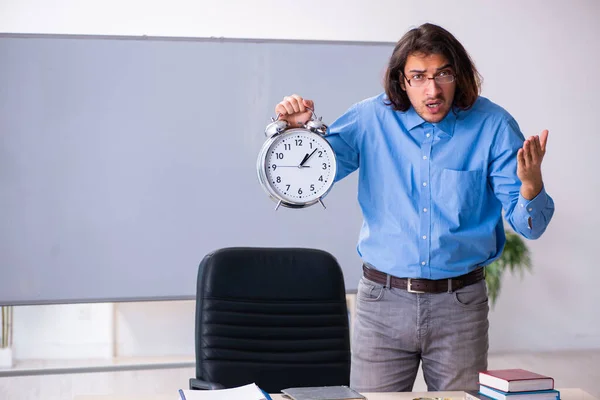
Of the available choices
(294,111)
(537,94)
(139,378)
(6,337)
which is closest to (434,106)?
(294,111)

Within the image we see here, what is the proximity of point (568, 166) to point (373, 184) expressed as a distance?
3.40 meters

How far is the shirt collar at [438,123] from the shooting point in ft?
6.99

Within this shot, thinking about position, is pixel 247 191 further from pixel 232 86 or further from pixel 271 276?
pixel 271 276

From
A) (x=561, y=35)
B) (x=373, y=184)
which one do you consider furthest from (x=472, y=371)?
(x=561, y=35)

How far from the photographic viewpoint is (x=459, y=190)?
6.84ft

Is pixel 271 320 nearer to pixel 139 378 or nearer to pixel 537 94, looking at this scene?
pixel 139 378

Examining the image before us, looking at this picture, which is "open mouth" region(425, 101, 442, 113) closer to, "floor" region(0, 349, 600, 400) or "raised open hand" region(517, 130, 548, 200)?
"raised open hand" region(517, 130, 548, 200)

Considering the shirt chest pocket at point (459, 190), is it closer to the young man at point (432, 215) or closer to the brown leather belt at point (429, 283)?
the young man at point (432, 215)

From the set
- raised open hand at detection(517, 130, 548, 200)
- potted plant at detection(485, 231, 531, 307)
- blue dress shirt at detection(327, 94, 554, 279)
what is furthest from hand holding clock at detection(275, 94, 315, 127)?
potted plant at detection(485, 231, 531, 307)

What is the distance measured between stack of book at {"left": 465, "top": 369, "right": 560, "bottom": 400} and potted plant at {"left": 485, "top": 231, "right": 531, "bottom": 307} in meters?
3.18

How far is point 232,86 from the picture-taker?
13.9ft

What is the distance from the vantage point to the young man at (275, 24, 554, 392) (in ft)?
6.66

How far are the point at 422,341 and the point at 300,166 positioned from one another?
0.57 meters

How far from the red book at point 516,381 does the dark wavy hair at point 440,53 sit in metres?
0.77
